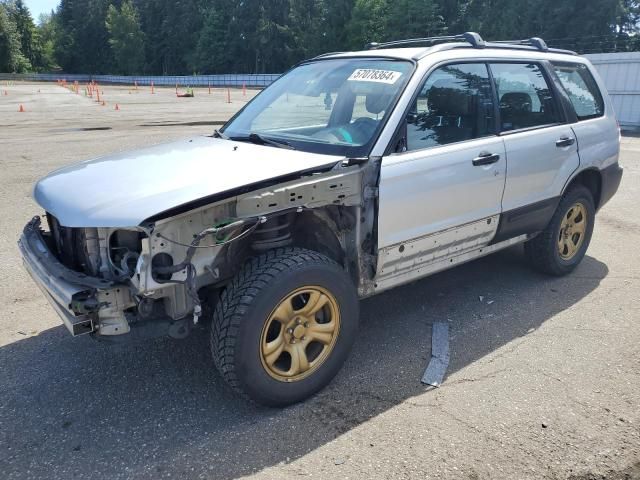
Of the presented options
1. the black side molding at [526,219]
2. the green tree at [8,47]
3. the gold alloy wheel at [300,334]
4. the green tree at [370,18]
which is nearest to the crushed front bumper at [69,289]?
the gold alloy wheel at [300,334]

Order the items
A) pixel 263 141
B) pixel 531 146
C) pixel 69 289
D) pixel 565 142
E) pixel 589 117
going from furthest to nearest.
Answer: pixel 589 117 → pixel 565 142 → pixel 531 146 → pixel 263 141 → pixel 69 289

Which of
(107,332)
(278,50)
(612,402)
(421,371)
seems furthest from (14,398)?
(278,50)

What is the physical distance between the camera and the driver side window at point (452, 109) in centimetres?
348

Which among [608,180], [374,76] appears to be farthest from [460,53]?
[608,180]

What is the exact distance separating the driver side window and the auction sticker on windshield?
0.21 m

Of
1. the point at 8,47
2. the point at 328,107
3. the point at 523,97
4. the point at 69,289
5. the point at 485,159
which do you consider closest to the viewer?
the point at 69,289

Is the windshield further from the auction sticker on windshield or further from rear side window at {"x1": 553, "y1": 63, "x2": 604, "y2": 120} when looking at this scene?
rear side window at {"x1": 553, "y1": 63, "x2": 604, "y2": 120}

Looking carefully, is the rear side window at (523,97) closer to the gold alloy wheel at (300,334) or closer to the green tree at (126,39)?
the gold alloy wheel at (300,334)

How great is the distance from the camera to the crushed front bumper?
2518mm

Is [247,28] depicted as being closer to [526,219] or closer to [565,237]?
[565,237]

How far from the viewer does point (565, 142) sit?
4355 mm

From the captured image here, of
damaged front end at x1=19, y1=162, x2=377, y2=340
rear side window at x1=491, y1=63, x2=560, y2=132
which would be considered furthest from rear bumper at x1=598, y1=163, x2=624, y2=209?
damaged front end at x1=19, y1=162, x2=377, y2=340

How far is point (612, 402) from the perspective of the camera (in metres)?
3.05

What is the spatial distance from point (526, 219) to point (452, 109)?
112 centimetres
